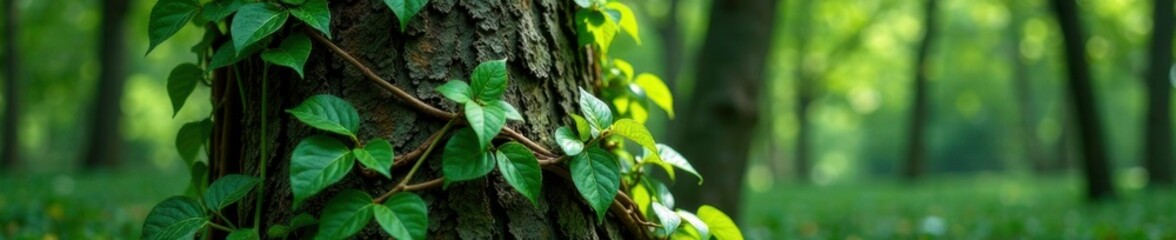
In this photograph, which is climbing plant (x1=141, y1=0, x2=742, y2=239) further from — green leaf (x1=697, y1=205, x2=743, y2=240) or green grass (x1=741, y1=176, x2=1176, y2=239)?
green grass (x1=741, y1=176, x2=1176, y2=239)

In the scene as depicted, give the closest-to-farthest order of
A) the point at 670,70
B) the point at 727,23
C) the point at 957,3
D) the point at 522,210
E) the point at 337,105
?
the point at 337,105, the point at 522,210, the point at 727,23, the point at 670,70, the point at 957,3

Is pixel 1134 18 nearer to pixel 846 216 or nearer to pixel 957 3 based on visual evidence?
pixel 957 3

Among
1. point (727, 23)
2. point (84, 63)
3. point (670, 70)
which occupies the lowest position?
point (84, 63)

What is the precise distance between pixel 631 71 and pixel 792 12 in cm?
2372

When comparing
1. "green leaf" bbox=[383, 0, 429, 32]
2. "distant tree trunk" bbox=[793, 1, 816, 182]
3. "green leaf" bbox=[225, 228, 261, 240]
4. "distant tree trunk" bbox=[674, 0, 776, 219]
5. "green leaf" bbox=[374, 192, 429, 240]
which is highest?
"green leaf" bbox=[383, 0, 429, 32]

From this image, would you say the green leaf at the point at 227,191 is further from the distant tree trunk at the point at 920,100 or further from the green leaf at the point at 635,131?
the distant tree trunk at the point at 920,100

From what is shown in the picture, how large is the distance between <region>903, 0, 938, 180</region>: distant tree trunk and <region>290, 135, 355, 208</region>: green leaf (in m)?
18.7

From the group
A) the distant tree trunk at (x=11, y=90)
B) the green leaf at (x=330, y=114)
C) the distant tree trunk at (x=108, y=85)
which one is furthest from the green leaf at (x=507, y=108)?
the distant tree trunk at (x=11, y=90)

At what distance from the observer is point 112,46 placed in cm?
1480

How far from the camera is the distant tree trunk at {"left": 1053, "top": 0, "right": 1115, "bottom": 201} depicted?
8891 mm

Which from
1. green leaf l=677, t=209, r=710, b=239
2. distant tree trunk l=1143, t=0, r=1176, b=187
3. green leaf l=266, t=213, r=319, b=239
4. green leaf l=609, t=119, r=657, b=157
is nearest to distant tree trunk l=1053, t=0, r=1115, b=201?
distant tree trunk l=1143, t=0, r=1176, b=187

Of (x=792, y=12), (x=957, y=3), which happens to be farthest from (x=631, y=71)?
(x=957, y=3)

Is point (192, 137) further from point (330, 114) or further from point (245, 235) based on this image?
point (330, 114)

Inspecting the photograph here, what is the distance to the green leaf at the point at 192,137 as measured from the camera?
1933mm
